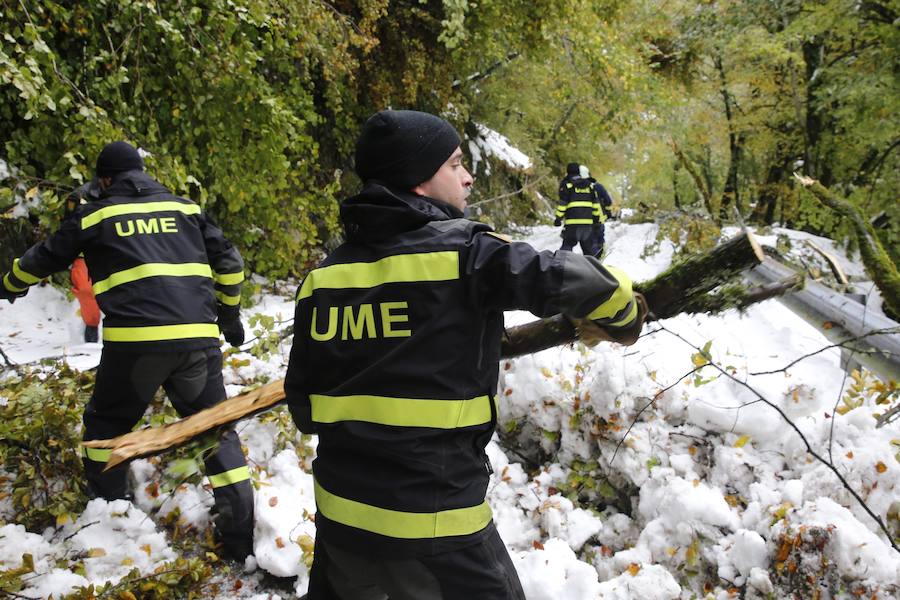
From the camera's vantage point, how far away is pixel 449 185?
1.67 meters

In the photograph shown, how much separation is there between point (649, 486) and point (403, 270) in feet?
7.17

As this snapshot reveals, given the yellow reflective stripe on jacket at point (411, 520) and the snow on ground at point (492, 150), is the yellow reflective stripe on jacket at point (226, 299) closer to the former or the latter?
→ the yellow reflective stripe on jacket at point (411, 520)

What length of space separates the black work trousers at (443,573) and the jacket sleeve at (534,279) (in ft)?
2.29

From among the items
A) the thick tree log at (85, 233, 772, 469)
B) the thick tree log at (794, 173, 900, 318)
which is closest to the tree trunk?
the thick tree log at (794, 173, 900, 318)

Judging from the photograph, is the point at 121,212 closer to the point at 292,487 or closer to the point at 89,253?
the point at 89,253

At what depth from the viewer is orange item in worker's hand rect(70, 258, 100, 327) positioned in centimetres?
521

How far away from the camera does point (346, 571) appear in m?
1.61

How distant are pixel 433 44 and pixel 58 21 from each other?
184 inches

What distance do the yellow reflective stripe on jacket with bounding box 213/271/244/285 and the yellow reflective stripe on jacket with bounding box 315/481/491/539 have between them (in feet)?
6.99

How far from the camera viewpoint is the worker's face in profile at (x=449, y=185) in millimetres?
1644

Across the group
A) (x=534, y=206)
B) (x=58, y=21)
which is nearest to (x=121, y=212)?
(x=58, y=21)

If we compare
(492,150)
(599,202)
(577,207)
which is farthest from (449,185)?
(492,150)

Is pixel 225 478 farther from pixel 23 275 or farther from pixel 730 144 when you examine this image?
pixel 730 144

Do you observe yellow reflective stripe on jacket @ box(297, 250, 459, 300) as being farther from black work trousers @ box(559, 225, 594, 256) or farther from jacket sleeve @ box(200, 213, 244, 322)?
black work trousers @ box(559, 225, 594, 256)
